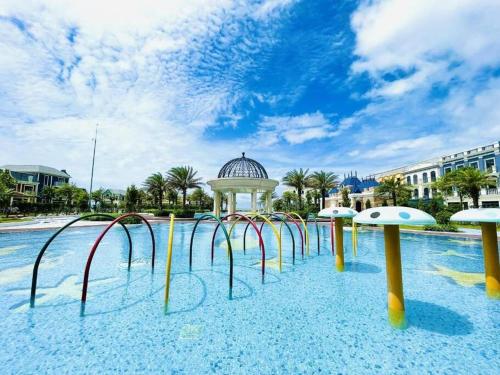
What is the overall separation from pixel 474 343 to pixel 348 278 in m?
4.26

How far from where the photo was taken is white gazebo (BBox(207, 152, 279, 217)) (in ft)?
99.7

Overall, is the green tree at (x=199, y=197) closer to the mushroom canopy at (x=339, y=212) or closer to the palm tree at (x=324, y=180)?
the palm tree at (x=324, y=180)

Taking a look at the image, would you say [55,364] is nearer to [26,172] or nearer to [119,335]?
[119,335]

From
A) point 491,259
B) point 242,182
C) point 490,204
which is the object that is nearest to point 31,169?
point 242,182

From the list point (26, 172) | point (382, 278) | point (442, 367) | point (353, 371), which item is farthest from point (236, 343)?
point (26, 172)

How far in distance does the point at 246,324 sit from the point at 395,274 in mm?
3422

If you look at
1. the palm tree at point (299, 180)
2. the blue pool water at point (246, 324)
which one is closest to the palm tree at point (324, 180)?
the palm tree at point (299, 180)

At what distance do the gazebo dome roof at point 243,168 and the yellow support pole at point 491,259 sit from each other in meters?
28.1

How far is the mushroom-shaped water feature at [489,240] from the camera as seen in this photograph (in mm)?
5703

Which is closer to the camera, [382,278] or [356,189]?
[382,278]

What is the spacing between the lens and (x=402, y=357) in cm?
408

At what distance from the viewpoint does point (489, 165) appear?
36.1 m

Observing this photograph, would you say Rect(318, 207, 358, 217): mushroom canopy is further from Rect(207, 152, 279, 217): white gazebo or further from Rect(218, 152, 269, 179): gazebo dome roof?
Rect(218, 152, 269, 179): gazebo dome roof

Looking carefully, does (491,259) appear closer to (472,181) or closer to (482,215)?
(482,215)
